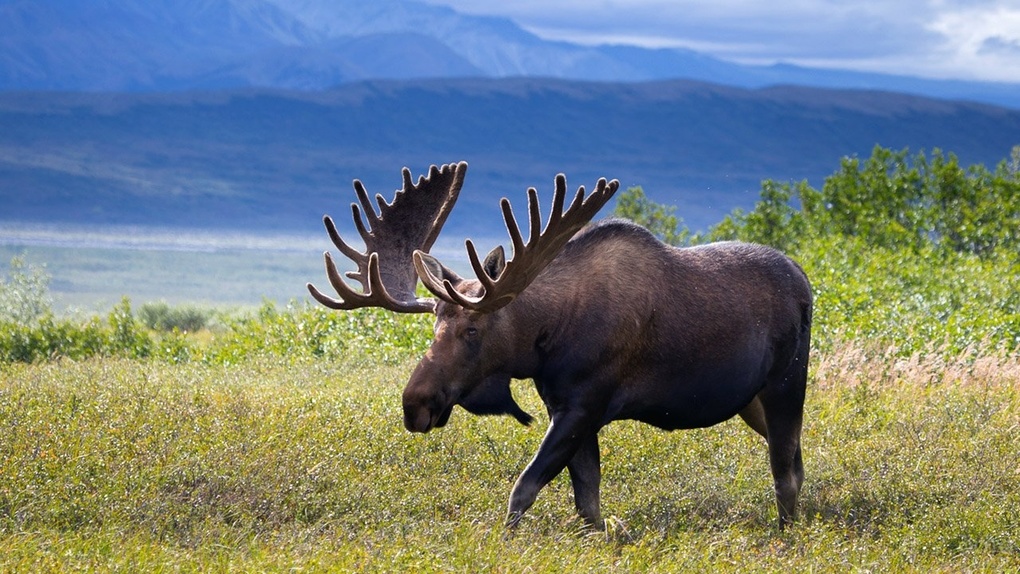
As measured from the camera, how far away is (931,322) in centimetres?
1817

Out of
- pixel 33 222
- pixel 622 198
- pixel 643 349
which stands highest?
Answer: pixel 643 349

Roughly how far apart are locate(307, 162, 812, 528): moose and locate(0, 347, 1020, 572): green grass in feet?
1.83

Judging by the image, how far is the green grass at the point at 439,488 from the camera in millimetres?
7664

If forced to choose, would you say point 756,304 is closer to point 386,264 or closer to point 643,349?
point 643,349

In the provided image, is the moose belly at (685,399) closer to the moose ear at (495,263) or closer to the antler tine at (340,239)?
the moose ear at (495,263)

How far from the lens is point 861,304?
1972 cm

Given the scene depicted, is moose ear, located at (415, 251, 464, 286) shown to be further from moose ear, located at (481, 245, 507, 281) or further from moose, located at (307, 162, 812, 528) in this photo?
moose ear, located at (481, 245, 507, 281)

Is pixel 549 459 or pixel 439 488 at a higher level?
pixel 549 459

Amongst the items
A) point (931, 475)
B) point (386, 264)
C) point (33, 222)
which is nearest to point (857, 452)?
point (931, 475)

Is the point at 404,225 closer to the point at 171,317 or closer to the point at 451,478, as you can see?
the point at 451,478

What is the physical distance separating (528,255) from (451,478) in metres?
2.34

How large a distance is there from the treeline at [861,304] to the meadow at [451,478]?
1428mm

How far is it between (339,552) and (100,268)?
455 ft

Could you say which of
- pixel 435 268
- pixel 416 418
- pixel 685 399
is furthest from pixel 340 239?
pixel 685 399
